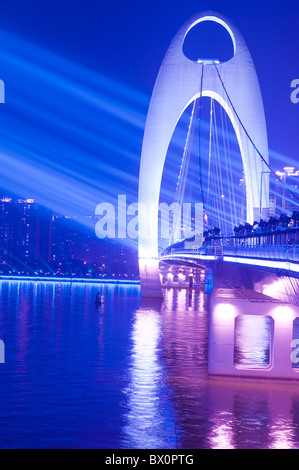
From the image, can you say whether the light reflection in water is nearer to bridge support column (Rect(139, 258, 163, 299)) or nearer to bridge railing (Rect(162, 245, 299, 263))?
bridge railing (Rect(162, 245, 299, 263))

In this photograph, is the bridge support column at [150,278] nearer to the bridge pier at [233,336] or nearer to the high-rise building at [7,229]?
the bridge pier at [233,336]

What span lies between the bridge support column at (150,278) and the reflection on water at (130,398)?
15767 mm

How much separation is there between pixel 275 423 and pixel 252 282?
24.5 feet

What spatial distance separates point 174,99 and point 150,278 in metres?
9.09

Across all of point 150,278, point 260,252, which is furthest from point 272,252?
point 150,278

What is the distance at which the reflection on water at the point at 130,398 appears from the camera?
11.4m

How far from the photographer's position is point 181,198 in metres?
48.1

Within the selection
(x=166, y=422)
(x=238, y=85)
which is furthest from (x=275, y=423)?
(x=238, y=85)

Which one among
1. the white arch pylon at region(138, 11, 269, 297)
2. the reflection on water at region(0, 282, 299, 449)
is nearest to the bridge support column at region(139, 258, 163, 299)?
the white arch pylon at region(138, 11, 269, 297)

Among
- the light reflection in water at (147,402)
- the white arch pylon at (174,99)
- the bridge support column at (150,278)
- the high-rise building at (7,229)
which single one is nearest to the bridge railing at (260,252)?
the light reflection in water at (147,402)

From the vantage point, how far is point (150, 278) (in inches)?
1641

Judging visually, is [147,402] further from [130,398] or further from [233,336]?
[233,336]

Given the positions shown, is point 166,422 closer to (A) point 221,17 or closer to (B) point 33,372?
(B) point 33,372

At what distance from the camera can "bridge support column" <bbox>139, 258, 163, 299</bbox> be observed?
1598 inches
